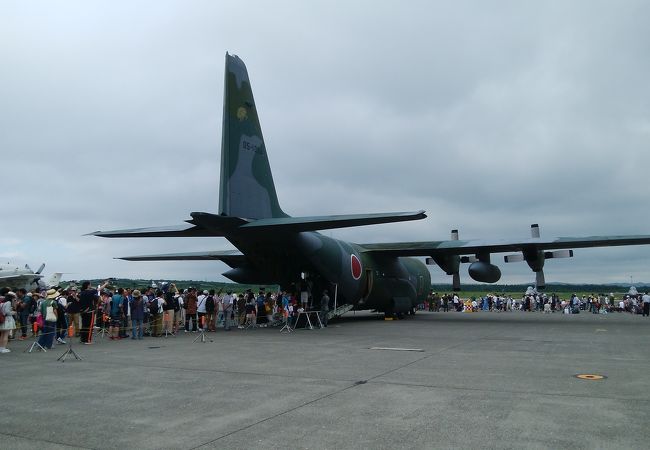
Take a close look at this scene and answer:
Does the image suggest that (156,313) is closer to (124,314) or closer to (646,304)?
(124,314)

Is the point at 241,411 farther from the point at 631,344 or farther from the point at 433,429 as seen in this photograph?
the point at 631,344

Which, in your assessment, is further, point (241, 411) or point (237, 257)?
point (237, 257)

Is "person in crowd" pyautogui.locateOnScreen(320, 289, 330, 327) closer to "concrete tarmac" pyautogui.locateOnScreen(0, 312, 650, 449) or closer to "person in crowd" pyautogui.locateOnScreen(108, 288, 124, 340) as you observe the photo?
"concrete tarmac" pyautogui.locateOnScreen(0, 312, 650, 449)

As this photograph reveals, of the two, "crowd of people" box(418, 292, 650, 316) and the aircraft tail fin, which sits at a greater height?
the aircraft tail fin

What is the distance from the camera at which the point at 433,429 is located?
5320 millimetres

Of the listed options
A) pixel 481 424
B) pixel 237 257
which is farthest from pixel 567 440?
pixel 237 257

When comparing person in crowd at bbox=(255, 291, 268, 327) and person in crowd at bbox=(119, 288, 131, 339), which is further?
person in crowd at bbox=(255, 291, 268, 327)

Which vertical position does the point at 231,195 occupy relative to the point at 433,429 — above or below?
above

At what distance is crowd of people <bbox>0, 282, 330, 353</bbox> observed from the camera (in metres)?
13.4

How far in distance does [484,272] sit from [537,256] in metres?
2.77

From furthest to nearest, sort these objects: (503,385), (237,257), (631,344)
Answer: (237,257), (631,344), (503,385)

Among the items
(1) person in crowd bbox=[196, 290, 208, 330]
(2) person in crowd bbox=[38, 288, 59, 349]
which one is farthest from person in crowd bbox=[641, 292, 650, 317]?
(2) person in crowd bbox=[38, 288, 59, 349]

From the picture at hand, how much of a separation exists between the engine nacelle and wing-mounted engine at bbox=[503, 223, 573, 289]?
158 centimetres

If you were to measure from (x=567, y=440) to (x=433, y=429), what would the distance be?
4.28 feet
